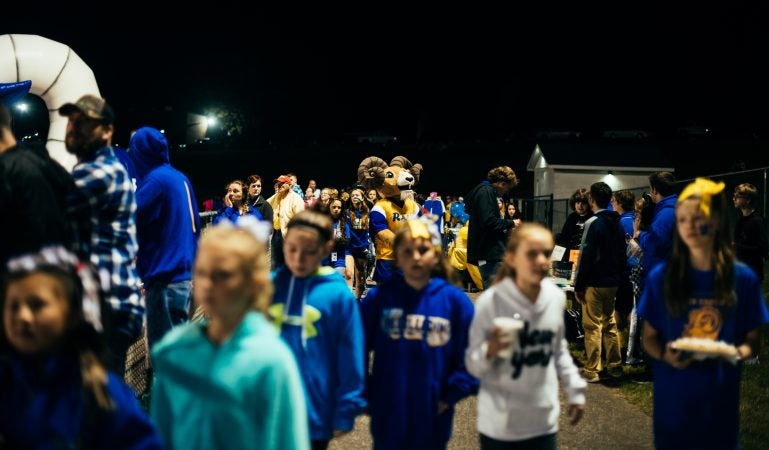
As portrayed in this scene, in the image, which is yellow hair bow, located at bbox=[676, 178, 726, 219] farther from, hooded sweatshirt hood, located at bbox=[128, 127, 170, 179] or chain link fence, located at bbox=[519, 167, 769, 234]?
chain link fence, located at bbox=[519, 167, 769, 234]

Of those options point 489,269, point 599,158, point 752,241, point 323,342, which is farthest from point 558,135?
point 323,342

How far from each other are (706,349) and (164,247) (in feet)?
11.3

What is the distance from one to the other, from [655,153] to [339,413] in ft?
84.0

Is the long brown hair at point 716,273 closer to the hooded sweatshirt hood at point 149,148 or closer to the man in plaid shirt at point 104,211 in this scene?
the man in plaid shirt at point 104,211

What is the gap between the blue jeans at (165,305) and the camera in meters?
4.73

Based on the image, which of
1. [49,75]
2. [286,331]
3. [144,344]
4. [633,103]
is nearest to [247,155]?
[633,103]

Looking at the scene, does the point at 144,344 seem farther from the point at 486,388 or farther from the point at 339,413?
the point at 486,388

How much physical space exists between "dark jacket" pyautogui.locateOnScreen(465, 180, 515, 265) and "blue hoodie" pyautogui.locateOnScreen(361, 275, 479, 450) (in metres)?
4.08

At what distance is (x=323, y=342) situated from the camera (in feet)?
10.4

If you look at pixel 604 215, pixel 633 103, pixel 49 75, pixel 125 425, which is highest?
pixel 633 103

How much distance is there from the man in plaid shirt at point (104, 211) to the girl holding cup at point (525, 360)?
69.1 inches

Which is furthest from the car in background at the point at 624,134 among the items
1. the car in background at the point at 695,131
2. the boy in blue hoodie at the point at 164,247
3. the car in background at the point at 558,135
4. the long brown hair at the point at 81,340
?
the long brown hair at the point at 81,340

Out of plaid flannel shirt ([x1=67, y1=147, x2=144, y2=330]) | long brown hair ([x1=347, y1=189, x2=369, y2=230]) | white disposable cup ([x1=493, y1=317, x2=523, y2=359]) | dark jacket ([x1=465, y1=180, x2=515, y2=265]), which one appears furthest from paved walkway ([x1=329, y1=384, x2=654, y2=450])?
long brown hair ([x1=347, y1=189, x2=369, y2=230])

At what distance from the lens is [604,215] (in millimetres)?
6918
